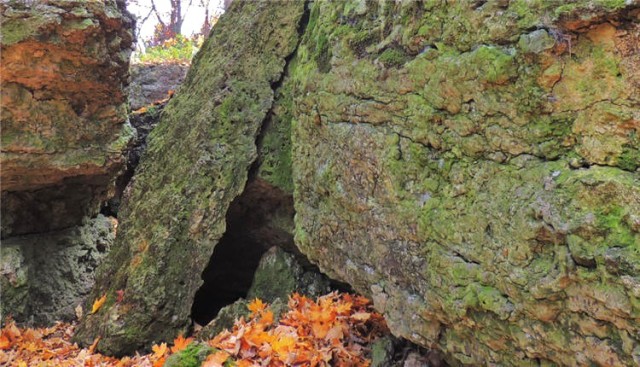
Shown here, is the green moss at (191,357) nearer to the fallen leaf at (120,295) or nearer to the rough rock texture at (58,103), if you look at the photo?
the fallen leaf at (120,295)

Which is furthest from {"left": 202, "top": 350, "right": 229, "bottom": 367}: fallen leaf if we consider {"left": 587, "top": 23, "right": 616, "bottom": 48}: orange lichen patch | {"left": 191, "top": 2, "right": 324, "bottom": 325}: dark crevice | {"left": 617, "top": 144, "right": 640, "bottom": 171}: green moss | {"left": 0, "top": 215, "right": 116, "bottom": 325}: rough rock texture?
{"left": 0, "top": 215, "right": 116, "bottom": 325}: rough rock texture

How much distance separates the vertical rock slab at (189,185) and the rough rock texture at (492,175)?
1854 millimetres

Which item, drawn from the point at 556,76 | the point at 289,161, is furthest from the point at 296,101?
the point at 556,76

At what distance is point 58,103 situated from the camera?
6.28 m

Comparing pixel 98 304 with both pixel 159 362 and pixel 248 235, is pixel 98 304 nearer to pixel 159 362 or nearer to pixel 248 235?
pixel 159 362

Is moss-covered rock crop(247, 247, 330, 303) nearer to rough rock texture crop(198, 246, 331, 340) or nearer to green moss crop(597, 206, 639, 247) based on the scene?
rough rock texture crop(198, 246, 331, 340)

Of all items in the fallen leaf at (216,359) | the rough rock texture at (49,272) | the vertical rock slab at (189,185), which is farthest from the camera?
the rough rock texture at (49,272)

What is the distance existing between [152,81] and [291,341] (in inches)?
304

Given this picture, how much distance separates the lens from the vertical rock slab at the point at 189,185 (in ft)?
17.7

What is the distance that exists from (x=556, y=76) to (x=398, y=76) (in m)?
1.19

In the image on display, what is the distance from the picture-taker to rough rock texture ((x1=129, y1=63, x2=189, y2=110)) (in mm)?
9664

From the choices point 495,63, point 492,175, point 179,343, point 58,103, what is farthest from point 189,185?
point 495,63

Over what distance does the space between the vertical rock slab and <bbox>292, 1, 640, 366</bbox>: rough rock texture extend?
185cm

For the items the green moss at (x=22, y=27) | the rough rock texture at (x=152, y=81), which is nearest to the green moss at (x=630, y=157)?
the green moss at (x=22, y=27)
